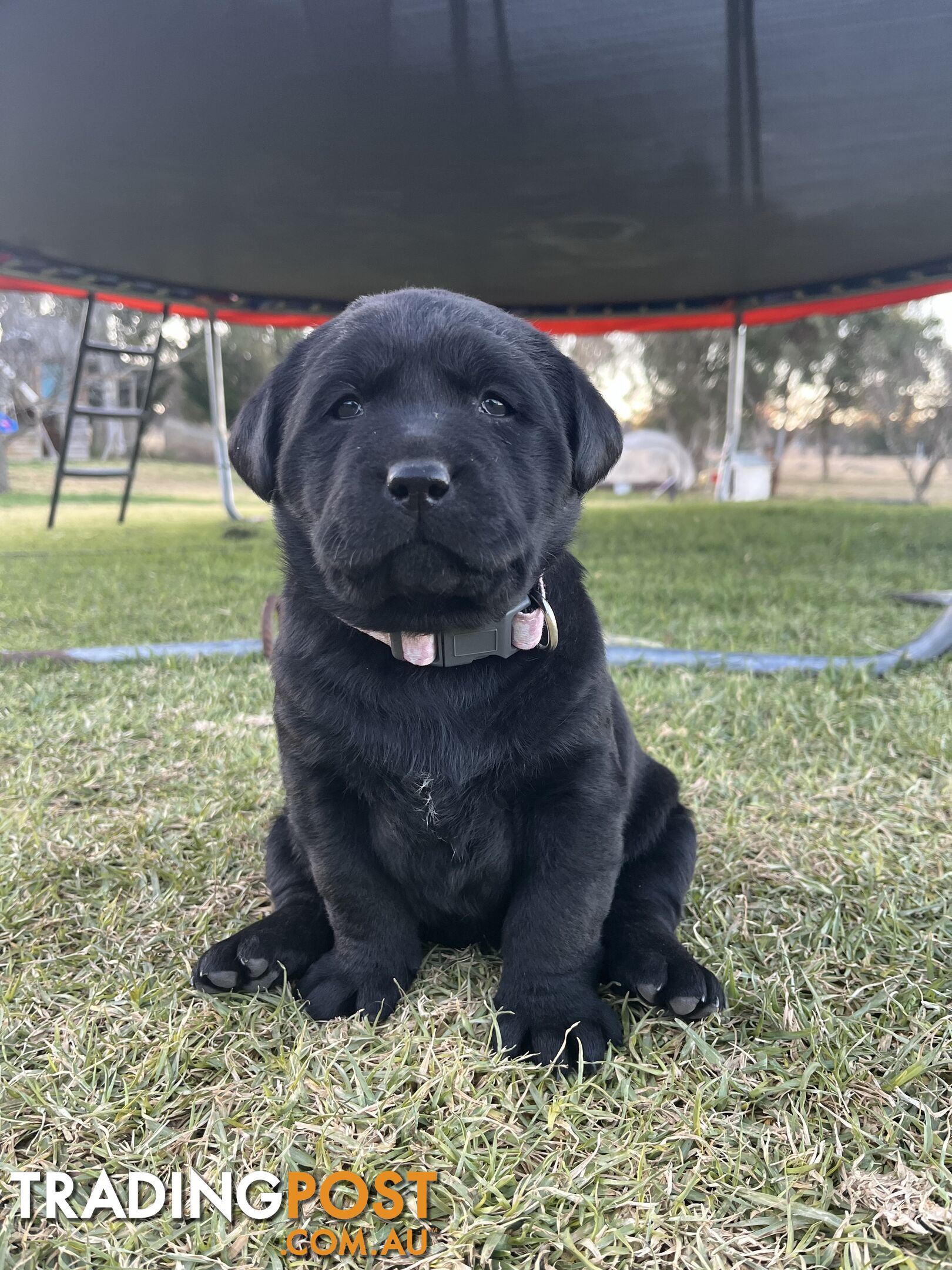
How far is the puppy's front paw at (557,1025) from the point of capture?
1296 millimetres

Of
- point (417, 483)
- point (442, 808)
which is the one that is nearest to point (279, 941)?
point (442, 808)

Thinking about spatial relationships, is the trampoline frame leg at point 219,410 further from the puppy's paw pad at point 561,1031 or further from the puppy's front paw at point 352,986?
the puppy's paw pad at point 561,1031

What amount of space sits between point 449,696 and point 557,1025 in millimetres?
573

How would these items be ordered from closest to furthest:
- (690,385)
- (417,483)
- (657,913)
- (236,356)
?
(417,483) < (657,913) < (236,356) < (690,385)

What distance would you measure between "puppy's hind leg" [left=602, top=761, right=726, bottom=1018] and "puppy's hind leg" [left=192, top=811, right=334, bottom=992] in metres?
0.57

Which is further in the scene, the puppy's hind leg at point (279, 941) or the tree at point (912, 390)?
the tree at point (912, 390)

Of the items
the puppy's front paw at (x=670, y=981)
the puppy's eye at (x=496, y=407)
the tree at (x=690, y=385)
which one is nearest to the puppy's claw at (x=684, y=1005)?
the puppy's front paw at (x=670, y=981)

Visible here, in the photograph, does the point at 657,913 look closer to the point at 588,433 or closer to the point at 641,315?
the point at 588,433

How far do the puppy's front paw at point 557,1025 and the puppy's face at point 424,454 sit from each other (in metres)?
0.65

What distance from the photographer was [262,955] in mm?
1479

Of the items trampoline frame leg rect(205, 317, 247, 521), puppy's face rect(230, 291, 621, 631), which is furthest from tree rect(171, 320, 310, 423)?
puppy's face rect(230, 291, 621, 631)

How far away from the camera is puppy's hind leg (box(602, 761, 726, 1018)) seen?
4.59ft

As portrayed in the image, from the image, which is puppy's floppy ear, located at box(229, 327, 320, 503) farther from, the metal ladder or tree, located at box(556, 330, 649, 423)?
tree, located at box(556, 330, 649, 423)

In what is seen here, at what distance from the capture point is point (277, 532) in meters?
1.58
